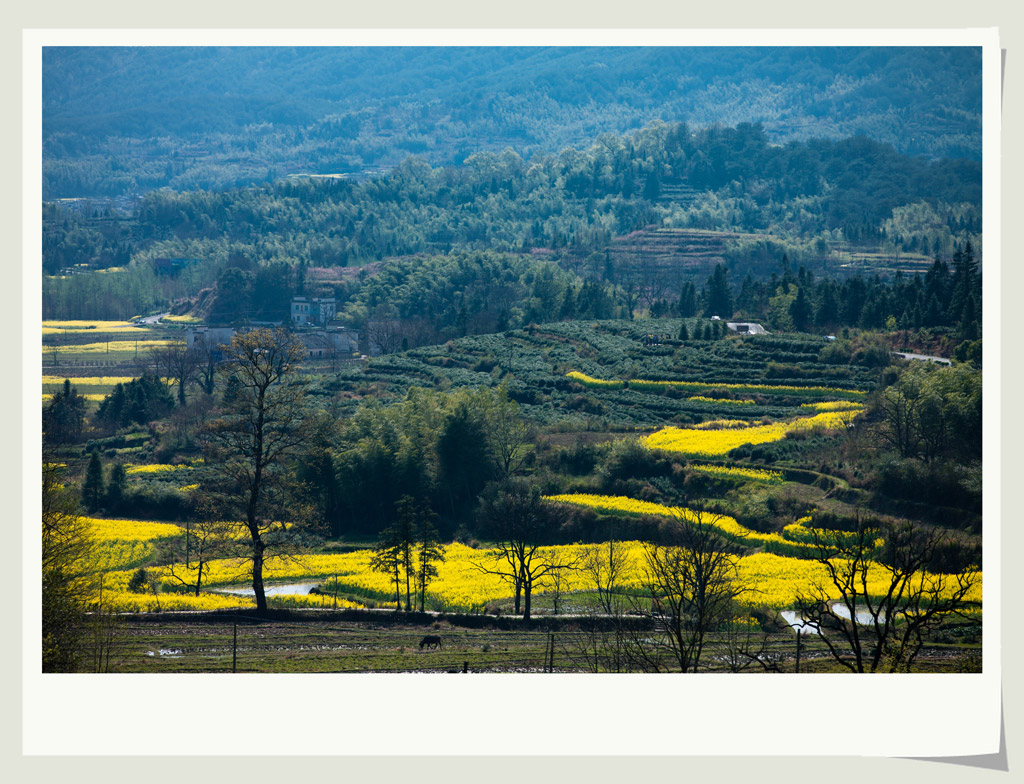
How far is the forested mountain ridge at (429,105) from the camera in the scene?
72.6 m

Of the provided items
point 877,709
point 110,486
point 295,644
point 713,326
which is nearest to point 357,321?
point 713,326

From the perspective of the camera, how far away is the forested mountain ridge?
7256cm

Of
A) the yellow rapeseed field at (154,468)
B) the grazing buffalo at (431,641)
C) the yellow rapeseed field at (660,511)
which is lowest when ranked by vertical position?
the grazing buffalo at (431,641)

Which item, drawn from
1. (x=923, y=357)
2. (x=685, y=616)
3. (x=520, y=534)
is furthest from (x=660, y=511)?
(x=923, y=357)

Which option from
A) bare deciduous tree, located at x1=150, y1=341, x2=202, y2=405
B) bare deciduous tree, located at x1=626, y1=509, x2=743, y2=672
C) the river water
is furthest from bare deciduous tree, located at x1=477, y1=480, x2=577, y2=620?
bare deciduous tree, located at x1=150, y1=341, x2=202, y2=405

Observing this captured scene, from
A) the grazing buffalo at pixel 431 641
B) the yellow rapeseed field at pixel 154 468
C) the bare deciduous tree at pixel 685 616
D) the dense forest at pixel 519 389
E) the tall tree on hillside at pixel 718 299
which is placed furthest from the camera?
the tall tree on hillside at pixel 718 299

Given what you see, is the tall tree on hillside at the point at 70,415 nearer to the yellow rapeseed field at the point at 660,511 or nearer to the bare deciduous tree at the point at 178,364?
the bare deciduous tree at the point at 178,364

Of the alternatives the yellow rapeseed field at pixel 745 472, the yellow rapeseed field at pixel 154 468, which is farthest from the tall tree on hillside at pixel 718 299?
the yellow rapeseed field at pixel 154 468

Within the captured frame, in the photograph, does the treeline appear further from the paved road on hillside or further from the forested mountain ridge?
the paved road on hillside

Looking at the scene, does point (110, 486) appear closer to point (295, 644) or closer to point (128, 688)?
point (295, 644)

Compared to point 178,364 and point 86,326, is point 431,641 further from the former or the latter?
point 86,326

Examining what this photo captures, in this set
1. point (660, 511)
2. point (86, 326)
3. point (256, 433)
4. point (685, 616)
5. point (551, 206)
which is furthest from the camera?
point (551, 206)

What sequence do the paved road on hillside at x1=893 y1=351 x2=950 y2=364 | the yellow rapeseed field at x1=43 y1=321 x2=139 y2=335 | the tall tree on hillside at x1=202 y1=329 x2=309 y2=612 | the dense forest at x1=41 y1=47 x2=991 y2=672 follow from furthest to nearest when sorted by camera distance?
the yellow rapeseed field at x1=43 y1=321 x2=139 y2=335
the paved road on hillside at x1=893 y1=351 x2=950 y2=364
the tall tree on hillside at x1=202 y1=329 x2=309 y2=612
the dense forest at x1=41 y1=47 x2=991 y2=672

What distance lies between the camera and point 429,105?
448 ft
